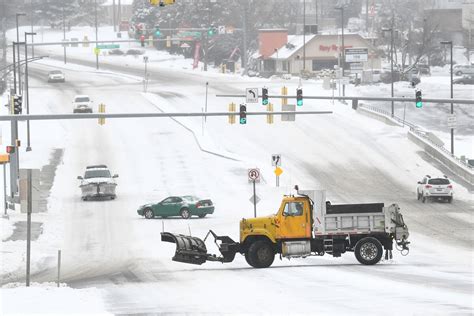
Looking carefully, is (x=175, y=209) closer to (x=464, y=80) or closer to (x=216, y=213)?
(x=216, y=213)

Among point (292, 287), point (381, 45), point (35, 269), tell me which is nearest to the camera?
point (292, 287)

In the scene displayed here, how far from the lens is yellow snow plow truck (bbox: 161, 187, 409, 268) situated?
34.6 meters

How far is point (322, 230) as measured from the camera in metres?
34.6

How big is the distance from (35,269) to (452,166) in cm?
3808

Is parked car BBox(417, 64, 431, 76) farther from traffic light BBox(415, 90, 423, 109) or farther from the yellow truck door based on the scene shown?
the yellow truck door

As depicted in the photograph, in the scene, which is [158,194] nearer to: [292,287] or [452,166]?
[452,166]

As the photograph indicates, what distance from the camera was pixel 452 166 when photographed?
2726 inches

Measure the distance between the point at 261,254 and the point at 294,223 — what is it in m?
1.47

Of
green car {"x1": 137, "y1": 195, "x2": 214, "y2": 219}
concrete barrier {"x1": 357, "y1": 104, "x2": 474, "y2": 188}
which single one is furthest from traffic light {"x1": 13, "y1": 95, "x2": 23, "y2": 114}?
concrete barrier {"x1": 357, "y1": 104, "x2": 474, "y2": 188}

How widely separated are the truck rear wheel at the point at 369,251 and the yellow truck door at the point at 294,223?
1.64m

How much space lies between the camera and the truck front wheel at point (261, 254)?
115 ft

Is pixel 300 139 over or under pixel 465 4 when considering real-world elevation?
under

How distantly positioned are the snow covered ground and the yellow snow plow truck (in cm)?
62

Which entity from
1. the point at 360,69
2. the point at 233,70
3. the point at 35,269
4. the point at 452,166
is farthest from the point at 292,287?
the point at 233,70
